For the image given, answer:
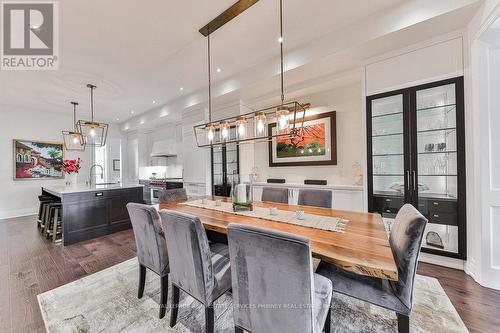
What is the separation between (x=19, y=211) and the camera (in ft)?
17.6

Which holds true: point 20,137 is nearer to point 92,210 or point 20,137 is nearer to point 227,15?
point 92,210

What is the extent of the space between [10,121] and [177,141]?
4118mm

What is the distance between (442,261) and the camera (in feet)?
8.13

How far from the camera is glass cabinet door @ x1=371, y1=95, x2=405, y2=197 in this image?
2736mm

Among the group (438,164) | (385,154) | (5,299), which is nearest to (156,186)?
(5,299)

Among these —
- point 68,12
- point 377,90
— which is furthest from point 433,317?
point 68,12

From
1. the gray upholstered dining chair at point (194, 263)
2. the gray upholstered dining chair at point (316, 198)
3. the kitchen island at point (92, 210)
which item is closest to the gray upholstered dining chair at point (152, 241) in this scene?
the gray upholstered dining chair at point (194, 263)

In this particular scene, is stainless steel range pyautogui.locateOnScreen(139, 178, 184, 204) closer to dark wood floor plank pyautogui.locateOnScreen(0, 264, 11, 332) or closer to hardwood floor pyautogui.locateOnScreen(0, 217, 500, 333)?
hardwood floor pyautogui.locateOnScreen(0, 217, 500, 333)

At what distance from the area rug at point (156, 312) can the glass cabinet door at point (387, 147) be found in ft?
3.78

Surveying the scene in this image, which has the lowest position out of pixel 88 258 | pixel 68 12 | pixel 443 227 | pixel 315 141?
pixel 88 258

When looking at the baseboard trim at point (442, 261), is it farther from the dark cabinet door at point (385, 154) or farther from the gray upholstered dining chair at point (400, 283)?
the gray upholstered dining chair at point (400, 283)

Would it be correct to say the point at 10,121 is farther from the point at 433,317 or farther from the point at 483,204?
the point at 483,204

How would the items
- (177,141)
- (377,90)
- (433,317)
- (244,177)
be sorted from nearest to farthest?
(433,317), (377,90), (244,177), (177,141)

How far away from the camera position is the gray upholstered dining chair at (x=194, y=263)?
4.33 feet
